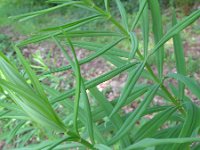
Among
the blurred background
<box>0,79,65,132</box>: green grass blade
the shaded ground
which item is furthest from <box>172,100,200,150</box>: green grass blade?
the shaded ground

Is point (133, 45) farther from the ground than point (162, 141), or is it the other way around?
point (133, 45)

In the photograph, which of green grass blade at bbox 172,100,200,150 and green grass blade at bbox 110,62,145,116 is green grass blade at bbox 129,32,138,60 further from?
green grass blade at bbox 172,100,200,150

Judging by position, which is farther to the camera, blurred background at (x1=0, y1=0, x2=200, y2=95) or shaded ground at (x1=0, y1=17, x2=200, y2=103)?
blurred background at (x1=0, y1=0, x2=200, y2=95)

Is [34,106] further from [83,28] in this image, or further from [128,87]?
[83,28]

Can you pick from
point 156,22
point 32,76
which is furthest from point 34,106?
point 156,22

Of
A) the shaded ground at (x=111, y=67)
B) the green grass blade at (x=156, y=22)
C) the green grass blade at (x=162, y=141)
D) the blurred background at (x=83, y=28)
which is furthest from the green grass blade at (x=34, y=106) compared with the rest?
the shaded ground at (x=111, y=67)

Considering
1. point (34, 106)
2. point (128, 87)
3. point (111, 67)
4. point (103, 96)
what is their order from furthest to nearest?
point (111, 67) → point (103, 96) → point (128, 87) → point (34, 106)

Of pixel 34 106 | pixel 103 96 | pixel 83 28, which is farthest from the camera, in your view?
pixel 83 28

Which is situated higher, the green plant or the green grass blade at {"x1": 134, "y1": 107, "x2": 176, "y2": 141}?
the green plant

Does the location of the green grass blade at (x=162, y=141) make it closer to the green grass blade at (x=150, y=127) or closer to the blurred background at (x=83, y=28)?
the green grass blade at (x=150, y=127)

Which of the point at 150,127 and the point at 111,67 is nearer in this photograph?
the point at 150,127

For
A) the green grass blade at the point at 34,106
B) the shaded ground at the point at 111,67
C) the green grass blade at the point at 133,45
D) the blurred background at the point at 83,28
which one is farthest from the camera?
the blurred background at the point at 83,28

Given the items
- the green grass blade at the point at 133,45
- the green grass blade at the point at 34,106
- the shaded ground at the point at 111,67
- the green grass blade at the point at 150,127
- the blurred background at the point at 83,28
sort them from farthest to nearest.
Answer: the blurred background at the point at 83,28, the shaded ground at the point at 111,67, the green grass blade at the point at 150,127, the green grass blade at the point at 133,45, the green grass blade at the point at 34,106

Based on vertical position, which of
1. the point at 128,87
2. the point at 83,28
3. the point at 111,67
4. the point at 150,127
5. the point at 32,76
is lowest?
the point at 111,67
